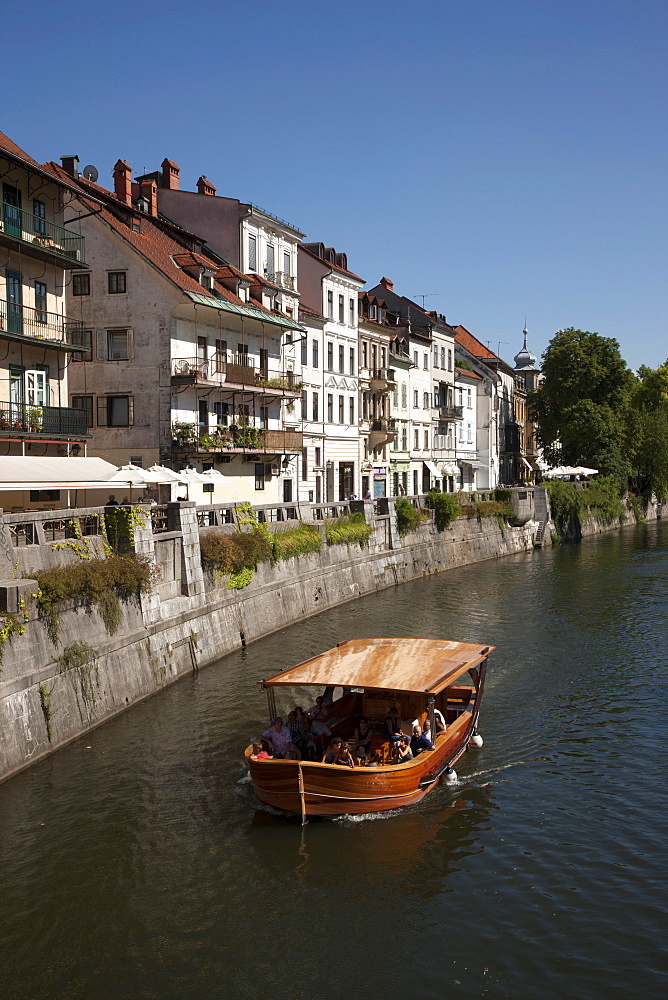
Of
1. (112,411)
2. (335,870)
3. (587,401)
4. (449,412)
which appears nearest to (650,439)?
(587,401)

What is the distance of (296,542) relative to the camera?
116 ft

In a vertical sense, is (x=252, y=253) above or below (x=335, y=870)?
above

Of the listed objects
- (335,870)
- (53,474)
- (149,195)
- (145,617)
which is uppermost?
(149,195)

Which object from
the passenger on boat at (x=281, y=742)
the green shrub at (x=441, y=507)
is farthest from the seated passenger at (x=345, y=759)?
the green shrub at (x=441, y=507)

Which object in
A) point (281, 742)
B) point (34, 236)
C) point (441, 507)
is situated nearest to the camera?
point (281, 742)

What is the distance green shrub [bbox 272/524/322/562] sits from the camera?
3406cm

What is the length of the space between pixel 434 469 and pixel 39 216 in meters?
45.8

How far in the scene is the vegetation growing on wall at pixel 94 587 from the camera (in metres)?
20.1

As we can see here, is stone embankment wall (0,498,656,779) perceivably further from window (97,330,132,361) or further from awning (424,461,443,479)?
awning (424,461,443,479)

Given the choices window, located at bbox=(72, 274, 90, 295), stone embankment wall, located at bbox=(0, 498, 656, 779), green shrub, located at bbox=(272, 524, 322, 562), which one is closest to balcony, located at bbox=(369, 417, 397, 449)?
stone embankment wall, located at bbox=(0, 498, 656, 779)

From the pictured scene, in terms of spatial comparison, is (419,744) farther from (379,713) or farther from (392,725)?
(379,713)

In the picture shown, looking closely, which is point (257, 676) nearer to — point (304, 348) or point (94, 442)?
point (94, 442)

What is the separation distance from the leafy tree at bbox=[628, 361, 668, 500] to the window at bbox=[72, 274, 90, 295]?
55005 millimetres

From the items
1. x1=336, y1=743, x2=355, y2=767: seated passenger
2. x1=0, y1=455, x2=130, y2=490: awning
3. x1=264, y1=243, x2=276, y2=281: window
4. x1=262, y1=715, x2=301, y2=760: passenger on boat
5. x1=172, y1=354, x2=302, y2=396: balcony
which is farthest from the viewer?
x1=264, y1=243, x2=276, y2=281: window
